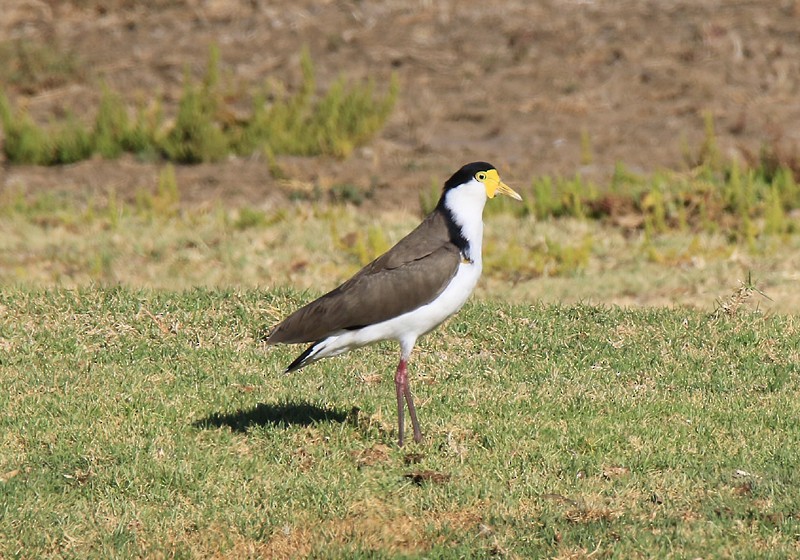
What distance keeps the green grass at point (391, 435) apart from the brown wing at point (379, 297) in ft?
2.56

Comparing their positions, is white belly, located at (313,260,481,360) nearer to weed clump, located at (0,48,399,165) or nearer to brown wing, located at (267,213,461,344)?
brown wing, located at (267,213,461,344)

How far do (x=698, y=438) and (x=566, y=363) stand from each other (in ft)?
5.24

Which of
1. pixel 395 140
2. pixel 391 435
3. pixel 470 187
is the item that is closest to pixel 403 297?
pixel 470 187

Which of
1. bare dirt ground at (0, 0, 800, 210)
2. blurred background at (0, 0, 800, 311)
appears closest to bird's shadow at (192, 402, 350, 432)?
blurred background at (0, 0, 800, 311)

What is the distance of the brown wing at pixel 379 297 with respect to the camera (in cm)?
786

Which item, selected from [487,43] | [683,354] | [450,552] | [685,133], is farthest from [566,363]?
[487,43]

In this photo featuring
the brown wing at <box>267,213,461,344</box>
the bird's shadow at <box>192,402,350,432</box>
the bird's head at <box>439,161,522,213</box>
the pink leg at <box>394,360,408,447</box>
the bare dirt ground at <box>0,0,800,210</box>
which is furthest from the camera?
the bare dirt ground at <box>0,0,800,210</box>

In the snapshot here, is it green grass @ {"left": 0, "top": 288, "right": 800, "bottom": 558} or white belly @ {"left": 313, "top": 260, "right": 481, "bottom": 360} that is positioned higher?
white belly @ {"left": 313, "top": 260, "right": 481, "bottom": 360}

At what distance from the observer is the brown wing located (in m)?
7.86

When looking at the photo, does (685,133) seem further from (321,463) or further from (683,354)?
(321,463)

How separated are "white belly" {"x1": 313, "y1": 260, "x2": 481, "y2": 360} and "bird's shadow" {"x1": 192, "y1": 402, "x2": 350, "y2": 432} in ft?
2.35

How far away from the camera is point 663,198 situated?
14.8 metres

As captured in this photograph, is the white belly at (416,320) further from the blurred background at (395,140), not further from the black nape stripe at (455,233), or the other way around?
the blurred background at (395,140)

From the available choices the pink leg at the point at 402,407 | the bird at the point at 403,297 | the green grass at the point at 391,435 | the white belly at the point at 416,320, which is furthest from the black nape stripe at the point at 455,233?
the green grass at the point at 391,435
